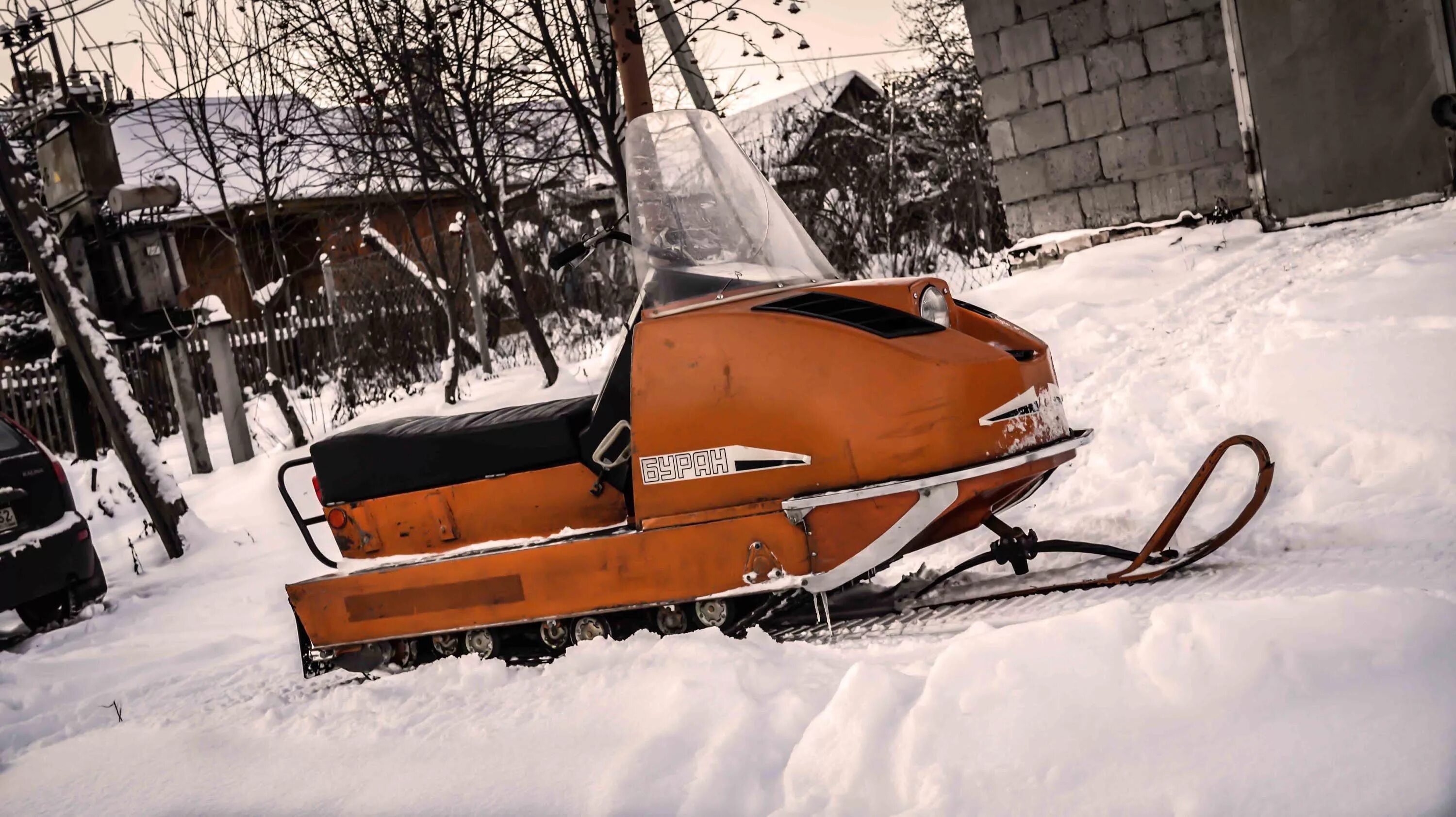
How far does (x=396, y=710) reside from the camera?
3.81 metres

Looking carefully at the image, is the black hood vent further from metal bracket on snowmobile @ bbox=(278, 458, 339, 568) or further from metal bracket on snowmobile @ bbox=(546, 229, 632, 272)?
metal bracket on snowmobile @ bbox=(278, 458, 339, 568)

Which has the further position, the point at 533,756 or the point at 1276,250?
the point at 1276,250

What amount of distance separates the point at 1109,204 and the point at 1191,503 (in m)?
5.55

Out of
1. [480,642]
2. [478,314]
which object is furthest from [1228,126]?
[478,314]

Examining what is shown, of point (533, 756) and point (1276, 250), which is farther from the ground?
point (1276, 250)

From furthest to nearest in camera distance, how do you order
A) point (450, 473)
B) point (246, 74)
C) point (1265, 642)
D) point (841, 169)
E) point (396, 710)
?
point (841, 169) → point (246, 74) → point (450, 473) → point (396, 710) → point (1265, 642)

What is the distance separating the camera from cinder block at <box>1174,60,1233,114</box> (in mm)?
8180

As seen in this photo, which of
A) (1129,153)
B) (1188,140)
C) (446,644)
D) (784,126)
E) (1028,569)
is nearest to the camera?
(1028,569)

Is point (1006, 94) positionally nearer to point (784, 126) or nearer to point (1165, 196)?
point (1165, 196)

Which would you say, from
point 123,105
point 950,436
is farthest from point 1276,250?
point 123,105

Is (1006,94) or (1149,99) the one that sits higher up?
(1006,94)

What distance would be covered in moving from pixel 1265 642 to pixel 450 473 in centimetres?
281

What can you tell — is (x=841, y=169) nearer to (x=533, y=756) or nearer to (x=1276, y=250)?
(x=1276, y=250)

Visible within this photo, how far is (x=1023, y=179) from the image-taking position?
31.5ft
